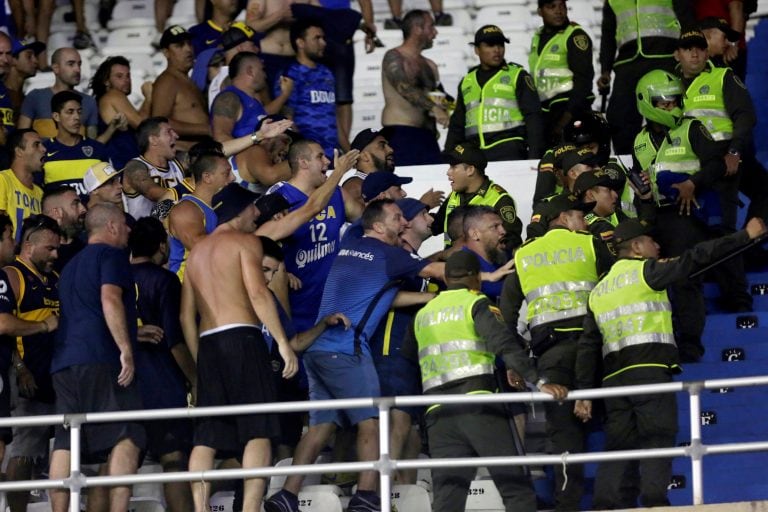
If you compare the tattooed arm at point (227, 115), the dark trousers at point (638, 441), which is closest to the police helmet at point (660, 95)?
the tattooed arm at point (227, 115)

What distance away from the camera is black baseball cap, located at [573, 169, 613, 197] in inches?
544

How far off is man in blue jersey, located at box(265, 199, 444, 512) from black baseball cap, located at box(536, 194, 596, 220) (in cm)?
77

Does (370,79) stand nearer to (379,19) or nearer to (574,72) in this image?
(379,19)

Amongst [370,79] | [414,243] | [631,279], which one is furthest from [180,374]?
[370,79]

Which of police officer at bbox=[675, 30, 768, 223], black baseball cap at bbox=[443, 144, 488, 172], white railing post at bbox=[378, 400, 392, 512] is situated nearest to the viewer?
white railing post at bbox=[378, 400, 392, 512]

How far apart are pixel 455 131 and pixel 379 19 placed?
422cm

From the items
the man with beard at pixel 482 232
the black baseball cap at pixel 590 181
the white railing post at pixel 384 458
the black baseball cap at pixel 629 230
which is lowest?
the white railing post at pixel 384 458

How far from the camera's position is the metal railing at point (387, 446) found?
11266 millimetres

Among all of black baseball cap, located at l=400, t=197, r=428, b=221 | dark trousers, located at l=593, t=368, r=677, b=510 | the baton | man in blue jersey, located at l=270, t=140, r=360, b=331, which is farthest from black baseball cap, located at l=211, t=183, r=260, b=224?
the baton

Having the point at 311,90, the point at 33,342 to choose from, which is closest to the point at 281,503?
the point at 33,342

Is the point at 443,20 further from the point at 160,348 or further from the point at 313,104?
the point at 160,348

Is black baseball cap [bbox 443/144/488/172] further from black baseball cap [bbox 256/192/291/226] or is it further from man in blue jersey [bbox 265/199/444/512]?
black baseball cap [bbox 256/192/291/226]

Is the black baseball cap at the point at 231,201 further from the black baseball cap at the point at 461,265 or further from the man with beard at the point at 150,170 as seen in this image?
the man with beard at the point at 150,170

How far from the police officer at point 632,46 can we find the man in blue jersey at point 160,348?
4.58 m
